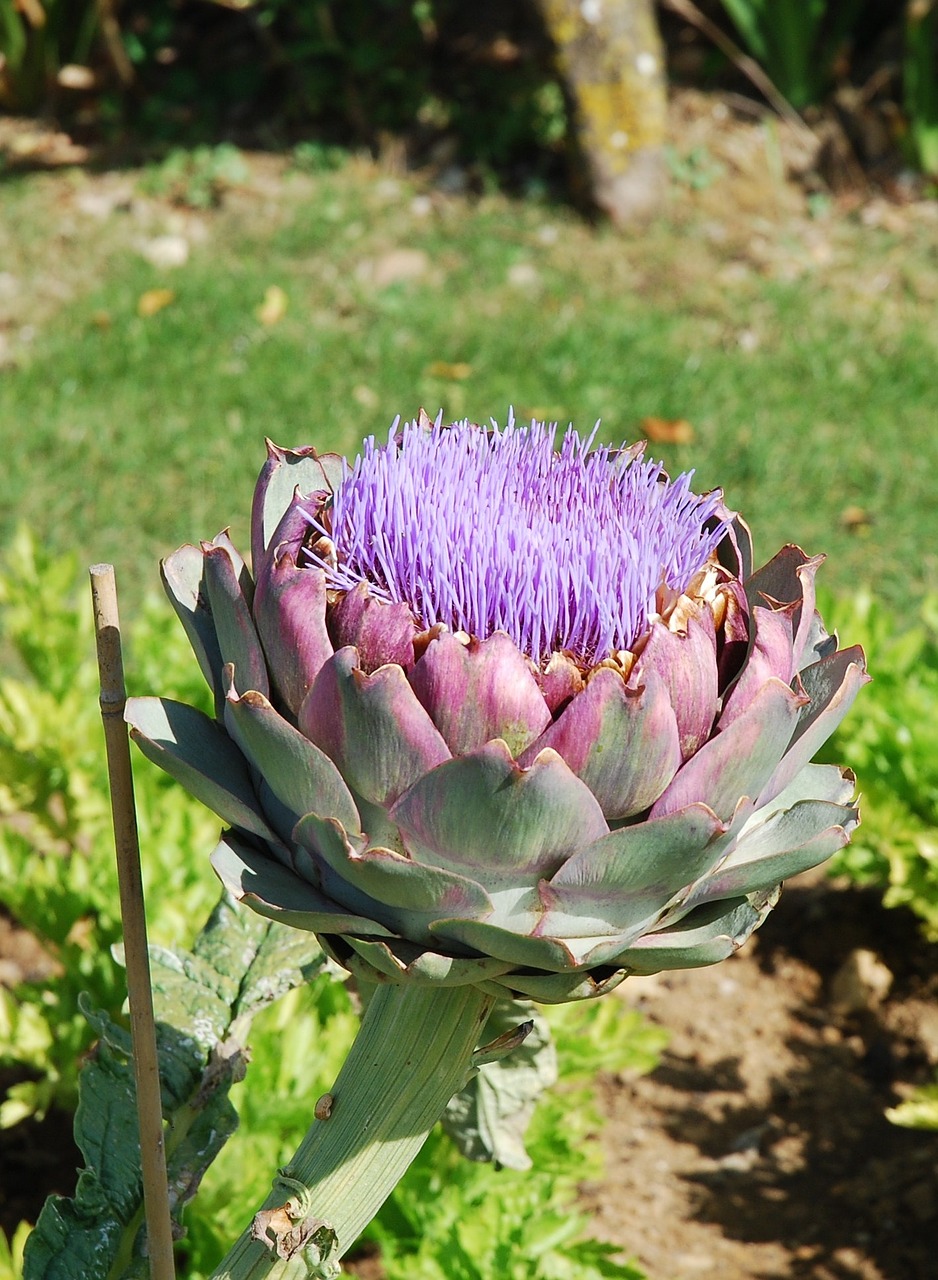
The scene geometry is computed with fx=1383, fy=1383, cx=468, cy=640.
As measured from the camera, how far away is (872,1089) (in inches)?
81.4

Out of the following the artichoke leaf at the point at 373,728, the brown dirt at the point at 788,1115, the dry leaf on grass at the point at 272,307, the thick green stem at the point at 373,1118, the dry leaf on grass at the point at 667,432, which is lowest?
the brown dirt at the point at 788,1115

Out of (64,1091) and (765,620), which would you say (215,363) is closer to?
(64,1091)

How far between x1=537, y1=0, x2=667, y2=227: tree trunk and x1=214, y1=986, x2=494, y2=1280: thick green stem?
3.86 meters

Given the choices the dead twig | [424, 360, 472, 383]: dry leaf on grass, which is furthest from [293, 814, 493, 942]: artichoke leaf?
the dead twig

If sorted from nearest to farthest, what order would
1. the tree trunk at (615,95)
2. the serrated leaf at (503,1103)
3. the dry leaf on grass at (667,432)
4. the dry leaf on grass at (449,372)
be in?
the serrated leaf at (503,1103)
the dry leaf on grass at (667,432)
the dry leaf on grass at (449,372)
the tree trunk at (615,95)

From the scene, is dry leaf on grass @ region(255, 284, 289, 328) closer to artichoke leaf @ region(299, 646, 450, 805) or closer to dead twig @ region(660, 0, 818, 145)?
dead twig @ region(660, 0, 818, 145)

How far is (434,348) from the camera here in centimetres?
389

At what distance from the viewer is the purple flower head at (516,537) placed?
2.96 feet

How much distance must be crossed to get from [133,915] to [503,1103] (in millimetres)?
509

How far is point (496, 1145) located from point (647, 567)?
705mm

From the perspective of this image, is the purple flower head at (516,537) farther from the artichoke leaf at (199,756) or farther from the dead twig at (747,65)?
the dead twig at (747,65)

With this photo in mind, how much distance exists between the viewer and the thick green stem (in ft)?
3.10

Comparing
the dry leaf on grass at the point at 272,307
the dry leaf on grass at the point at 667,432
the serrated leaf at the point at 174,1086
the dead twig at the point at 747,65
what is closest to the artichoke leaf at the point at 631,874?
the serrated leaf at the point at 174,1086

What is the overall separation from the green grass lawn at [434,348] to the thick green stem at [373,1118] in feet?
7.17
